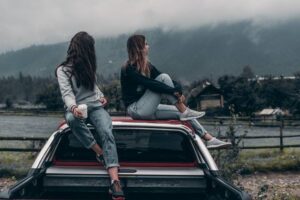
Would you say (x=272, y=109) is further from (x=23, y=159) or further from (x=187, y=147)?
(x=187, y=147)

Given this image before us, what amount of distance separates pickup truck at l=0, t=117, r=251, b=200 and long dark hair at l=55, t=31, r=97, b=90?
439 millimetres

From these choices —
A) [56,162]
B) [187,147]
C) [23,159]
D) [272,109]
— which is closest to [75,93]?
[56,162]

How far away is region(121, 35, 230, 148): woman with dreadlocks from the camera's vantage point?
5.37 m

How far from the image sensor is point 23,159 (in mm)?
16766

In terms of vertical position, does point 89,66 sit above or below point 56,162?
above

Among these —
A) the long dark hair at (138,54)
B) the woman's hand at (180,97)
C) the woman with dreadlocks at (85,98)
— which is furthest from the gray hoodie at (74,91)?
the woman's hand at (180,97)

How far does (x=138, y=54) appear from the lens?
18.0ft

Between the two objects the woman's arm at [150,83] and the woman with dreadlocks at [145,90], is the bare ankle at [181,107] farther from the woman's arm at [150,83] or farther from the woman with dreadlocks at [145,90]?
the woman's arm at [150,83]

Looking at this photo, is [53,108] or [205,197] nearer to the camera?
[205,197]

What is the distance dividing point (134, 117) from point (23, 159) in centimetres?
1197

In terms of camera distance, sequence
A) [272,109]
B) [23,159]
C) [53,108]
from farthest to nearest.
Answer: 1. [53,108]
2. [272,109]
3. [23,159]

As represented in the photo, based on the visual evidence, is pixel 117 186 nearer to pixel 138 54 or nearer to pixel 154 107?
pixel 154 107

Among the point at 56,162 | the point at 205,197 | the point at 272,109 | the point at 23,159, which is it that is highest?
the point at 56,162

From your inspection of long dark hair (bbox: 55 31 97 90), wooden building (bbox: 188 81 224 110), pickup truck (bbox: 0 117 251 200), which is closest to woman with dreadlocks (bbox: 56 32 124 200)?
long dark hair (bbox: 55 31 97 90)
